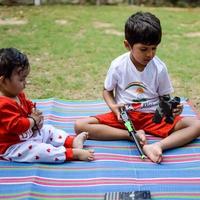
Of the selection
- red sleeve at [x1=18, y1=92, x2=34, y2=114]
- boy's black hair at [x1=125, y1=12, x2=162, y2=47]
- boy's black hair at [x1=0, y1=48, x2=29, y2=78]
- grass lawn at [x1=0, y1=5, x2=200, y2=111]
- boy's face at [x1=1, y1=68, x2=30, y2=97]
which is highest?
boy's black hair at [x1=125, y1=12, x2=162, y2=47]

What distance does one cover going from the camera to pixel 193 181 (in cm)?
291

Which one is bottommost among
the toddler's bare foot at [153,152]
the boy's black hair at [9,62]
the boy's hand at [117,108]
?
the toddler's bare foot at [153,152]

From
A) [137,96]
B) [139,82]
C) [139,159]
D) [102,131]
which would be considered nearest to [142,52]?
[139,82]

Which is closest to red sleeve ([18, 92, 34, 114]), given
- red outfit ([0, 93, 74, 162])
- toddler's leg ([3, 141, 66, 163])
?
red outfit ([0, 93, 74, 162])

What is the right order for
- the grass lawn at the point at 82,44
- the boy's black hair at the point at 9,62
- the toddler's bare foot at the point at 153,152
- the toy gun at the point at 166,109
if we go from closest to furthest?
the boy's black hair at the point at 9,62 < the toddler's bare foot at the point at 153,152 < the toy gun at the point at 166,109 < the grass lawn at the point at 82,44

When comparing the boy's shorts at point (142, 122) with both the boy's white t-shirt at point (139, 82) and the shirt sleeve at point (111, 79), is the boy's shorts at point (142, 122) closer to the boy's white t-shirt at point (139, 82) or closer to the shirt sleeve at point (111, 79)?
the boy's white t-shirt at point (139, 82)

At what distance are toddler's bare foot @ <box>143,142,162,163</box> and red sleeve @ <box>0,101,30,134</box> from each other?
0.86 metres

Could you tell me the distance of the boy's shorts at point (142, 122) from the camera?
11.7 feet

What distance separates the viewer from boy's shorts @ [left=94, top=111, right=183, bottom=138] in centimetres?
357

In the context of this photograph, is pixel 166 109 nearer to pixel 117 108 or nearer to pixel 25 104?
pixel 117 108

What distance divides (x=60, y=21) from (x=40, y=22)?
1.23 ft

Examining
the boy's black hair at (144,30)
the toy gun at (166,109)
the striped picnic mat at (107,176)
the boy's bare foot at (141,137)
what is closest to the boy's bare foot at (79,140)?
the striped picnic mat at (107,176)

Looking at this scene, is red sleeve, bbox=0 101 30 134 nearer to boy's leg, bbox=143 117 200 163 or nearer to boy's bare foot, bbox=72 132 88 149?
boy's bare foot, bbox=72 132 88 149

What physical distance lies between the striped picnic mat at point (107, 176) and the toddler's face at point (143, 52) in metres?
0.65
